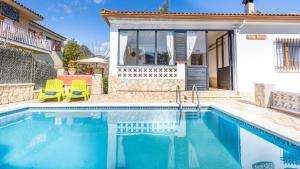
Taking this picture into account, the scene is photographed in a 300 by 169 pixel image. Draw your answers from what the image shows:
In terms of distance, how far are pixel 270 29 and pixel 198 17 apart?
14.5 feet

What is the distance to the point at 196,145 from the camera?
14.9 feet

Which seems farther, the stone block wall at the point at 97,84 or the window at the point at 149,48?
the stone block wall at the point at 97,84

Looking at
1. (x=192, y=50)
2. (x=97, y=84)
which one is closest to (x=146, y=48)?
(x=192, y=50)

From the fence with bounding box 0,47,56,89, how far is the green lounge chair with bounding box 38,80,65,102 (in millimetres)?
1578

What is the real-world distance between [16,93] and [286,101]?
12.5 metres

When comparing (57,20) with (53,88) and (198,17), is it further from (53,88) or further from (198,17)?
(198,17)

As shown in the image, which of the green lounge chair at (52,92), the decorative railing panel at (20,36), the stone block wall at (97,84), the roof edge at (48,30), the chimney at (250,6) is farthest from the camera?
the roof edge at (48,30)

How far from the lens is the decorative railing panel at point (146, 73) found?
10.4 metres

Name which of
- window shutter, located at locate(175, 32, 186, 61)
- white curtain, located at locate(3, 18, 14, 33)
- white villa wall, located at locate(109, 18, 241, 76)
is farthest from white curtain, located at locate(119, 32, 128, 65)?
white curtain, located at locate(3, 18, 14, 33)

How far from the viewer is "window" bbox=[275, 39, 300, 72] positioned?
10875mm

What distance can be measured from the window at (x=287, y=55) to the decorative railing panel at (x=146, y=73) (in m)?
6.21

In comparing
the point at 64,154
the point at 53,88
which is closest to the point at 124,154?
the point at 64,154

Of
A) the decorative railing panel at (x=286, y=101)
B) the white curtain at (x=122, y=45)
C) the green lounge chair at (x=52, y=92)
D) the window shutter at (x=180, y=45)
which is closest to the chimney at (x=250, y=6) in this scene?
the window shutter at (x=180, y=45)

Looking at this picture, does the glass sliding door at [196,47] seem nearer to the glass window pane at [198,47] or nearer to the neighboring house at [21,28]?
the glass window pane at [198,47]
